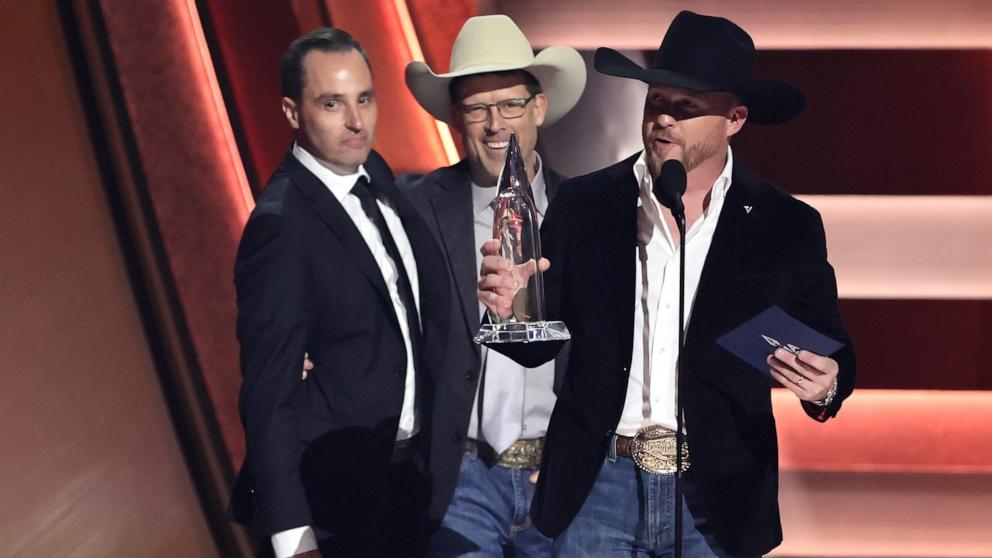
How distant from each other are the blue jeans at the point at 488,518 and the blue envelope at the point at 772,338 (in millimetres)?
899

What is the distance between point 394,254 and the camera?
2834mm

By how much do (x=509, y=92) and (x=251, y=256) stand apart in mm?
814

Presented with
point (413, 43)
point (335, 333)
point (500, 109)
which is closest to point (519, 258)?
point (335, 333)

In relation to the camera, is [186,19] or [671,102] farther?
[186,19]

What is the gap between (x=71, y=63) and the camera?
3797 mm

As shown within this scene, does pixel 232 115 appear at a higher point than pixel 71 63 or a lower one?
lower

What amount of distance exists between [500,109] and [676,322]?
99 centimetres

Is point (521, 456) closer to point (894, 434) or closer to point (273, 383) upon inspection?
point (273, 383)

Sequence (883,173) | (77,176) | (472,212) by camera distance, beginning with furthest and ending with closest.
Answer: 1. (77,176)
2. (883,173)
3. (472,212)

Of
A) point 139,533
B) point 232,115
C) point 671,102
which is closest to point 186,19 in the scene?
point 232,115

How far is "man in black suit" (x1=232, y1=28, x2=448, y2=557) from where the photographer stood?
8.47 ft

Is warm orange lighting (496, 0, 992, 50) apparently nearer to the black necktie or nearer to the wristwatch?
the black necktie

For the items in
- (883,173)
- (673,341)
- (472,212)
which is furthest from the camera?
(883,173)

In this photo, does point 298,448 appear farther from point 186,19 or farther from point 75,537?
point 186,19
